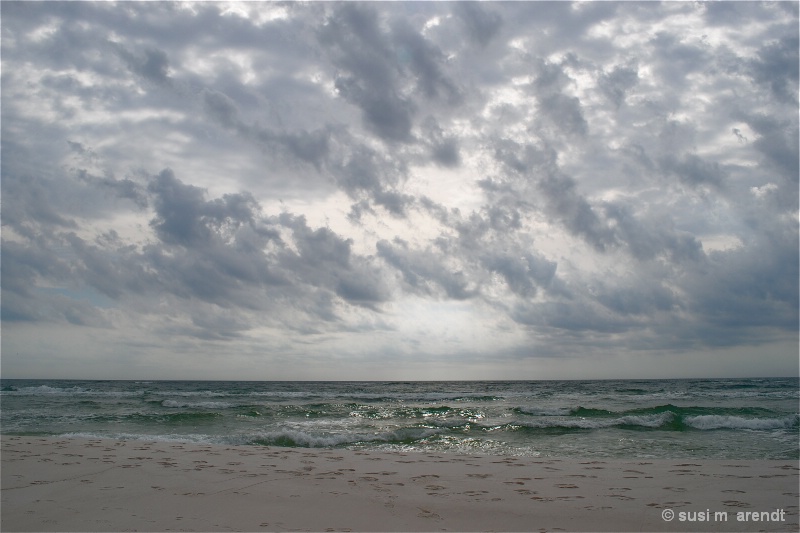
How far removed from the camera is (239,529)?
6.66 meters

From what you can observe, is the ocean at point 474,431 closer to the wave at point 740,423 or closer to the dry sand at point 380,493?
the wave at point 740,423

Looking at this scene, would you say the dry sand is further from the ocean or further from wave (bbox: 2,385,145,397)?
wave (bbox: 2,385,145,397)

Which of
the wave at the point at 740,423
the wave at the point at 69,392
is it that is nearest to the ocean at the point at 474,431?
the wave at the point at 740,423

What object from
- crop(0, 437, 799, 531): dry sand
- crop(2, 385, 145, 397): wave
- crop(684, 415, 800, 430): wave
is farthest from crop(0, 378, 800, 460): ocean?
crop(2, 385, 145, 397): wave

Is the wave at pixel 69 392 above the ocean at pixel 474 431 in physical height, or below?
below

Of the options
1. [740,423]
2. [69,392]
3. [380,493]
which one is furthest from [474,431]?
[69,392]

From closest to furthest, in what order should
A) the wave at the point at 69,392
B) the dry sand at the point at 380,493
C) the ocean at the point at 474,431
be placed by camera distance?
the dry sand at the point at 380,493, the ocean at the point at 474,431, the wave at the point at 69,392

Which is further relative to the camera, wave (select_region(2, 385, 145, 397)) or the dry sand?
wave (select_region(2, 385, 145, 397))

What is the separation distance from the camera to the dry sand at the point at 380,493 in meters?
7.00

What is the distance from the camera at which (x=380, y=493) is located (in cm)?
873

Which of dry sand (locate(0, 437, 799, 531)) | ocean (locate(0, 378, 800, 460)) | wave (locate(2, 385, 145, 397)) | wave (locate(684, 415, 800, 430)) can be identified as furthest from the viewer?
wave (locate(2, 385, 145, 397))

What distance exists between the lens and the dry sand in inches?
276

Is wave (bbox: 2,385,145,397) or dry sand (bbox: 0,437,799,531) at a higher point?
dry sand (bbox: 0,437,799,531)

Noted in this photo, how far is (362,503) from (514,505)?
241 cm
